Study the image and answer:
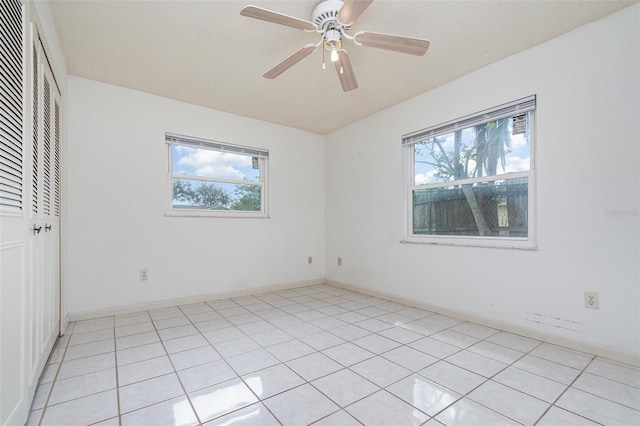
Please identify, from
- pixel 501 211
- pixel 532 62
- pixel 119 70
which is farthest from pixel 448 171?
pixel 119 70

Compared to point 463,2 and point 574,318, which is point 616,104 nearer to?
point 463,2

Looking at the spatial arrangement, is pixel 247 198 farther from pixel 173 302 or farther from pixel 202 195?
pixel 173 302

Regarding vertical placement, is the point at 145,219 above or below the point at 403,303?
above

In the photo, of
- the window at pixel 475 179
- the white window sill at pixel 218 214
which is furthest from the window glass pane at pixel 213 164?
the window at pixel 475 179

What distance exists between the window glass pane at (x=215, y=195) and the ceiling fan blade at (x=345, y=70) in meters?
2.20

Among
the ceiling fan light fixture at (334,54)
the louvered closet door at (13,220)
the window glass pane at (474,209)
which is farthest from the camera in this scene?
the window glass pane at (474,209)

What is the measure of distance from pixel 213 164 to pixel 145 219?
1059mm

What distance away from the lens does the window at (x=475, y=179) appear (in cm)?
261

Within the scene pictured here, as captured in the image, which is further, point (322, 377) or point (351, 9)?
point (322, 377)

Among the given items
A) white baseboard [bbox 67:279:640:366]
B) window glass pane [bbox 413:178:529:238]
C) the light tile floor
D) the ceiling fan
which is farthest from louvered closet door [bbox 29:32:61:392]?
window glass pane [bbox 413:178:529:238]

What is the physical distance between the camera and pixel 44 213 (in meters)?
1.97

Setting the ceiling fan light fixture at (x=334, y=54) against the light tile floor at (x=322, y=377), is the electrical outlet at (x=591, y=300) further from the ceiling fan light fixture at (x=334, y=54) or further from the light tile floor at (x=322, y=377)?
the ceiling fan light fixture at (x=334, y=54)

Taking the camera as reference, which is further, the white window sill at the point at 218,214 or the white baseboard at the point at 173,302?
the white window sill at the point at 218,214

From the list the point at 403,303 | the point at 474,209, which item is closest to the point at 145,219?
the point at 403,303
